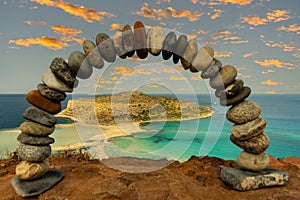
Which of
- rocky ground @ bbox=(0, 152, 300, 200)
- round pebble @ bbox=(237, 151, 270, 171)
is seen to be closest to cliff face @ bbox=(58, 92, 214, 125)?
rocky ground @ bbox=(0, 152, 300, 200)

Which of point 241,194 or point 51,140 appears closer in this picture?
point 241,194

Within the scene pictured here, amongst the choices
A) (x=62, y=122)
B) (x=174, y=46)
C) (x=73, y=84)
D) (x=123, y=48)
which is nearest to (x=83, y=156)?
(x=73, y=84)

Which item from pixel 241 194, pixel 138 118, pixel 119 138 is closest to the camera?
pixel 241 194

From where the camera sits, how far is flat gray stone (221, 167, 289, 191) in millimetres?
4344

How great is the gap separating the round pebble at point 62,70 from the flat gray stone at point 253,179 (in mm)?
3648

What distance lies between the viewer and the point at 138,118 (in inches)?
806

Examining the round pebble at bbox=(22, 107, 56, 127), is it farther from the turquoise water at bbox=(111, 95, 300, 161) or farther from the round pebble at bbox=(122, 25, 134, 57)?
the turquoise water at bbox=(111, 95, 300, 161)

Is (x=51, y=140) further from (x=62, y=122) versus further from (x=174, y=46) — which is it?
(x=62, y=122)

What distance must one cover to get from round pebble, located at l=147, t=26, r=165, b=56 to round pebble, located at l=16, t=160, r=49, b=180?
3.13m

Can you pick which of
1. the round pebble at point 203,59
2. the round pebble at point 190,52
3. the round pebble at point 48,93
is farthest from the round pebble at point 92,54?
the round pebble at point 203,59

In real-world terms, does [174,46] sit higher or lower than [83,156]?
higher

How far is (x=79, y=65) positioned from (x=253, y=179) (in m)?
3.95

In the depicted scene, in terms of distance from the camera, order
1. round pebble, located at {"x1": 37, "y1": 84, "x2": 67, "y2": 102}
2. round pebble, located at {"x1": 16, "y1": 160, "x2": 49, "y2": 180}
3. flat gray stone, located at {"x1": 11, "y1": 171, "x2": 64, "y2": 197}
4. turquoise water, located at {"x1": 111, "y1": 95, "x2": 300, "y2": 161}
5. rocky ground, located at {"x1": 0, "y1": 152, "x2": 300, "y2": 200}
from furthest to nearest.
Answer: turquoise water, located at {"x1": 111, "y1": 95, "x2": 300, "y2": 161}, round pebble, located at {"x1": 37, "y1": 84, "x2": 67, "y2": 102}, round pebble, located at {"x1": 16, "y1": 160, "x2": 49, "y2": 180}, flat gray stone, located at {"x1": 11, "y1": 171, "x2": 64, "y2": 197}, rocky ground, located at {"x1": 0, "y1": 152, "x2": 300, "y2": 200}

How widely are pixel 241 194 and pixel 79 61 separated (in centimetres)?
388
